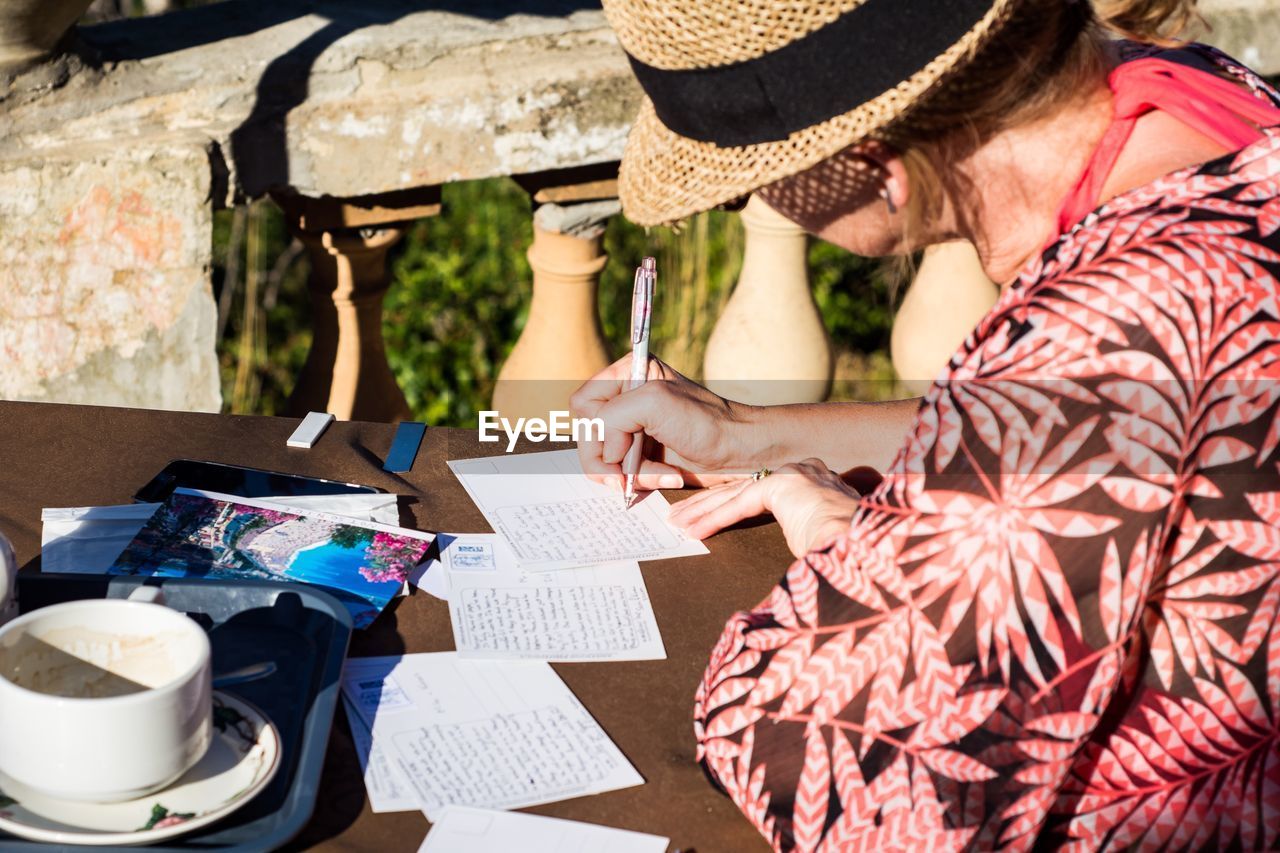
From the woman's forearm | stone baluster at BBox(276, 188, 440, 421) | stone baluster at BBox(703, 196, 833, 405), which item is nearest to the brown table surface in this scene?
the woman's forearm

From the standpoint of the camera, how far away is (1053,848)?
1.14 metres

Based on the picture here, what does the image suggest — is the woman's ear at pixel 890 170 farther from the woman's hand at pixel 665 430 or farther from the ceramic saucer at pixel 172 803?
the ceramic saucer at pixel 172 803

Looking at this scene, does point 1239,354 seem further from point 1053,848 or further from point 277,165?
point 277,165

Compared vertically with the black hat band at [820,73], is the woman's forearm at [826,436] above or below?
below

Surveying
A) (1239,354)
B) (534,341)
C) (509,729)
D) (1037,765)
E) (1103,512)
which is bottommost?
(534,341)

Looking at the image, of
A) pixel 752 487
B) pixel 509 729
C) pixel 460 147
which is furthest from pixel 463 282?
pixel 509 729

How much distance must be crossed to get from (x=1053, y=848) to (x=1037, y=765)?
0.44 ft

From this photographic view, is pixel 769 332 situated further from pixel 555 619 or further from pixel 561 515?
pixel 555 619

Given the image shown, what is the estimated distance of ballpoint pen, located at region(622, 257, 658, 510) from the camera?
163cm

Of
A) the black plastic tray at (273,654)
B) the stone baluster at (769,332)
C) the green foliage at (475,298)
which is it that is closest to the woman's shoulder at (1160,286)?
the black plastic tray at (273,654)

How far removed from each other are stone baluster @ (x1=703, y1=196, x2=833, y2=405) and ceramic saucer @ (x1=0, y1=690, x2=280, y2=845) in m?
1.80

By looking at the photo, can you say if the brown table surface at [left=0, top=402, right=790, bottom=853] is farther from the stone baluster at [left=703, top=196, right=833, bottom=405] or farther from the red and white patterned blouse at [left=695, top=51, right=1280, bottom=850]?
the stone baluster at [left=703, top=196, right=833, bottom=405]

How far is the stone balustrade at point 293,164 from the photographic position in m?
2.05

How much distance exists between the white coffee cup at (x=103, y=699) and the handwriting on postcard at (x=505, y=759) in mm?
187
